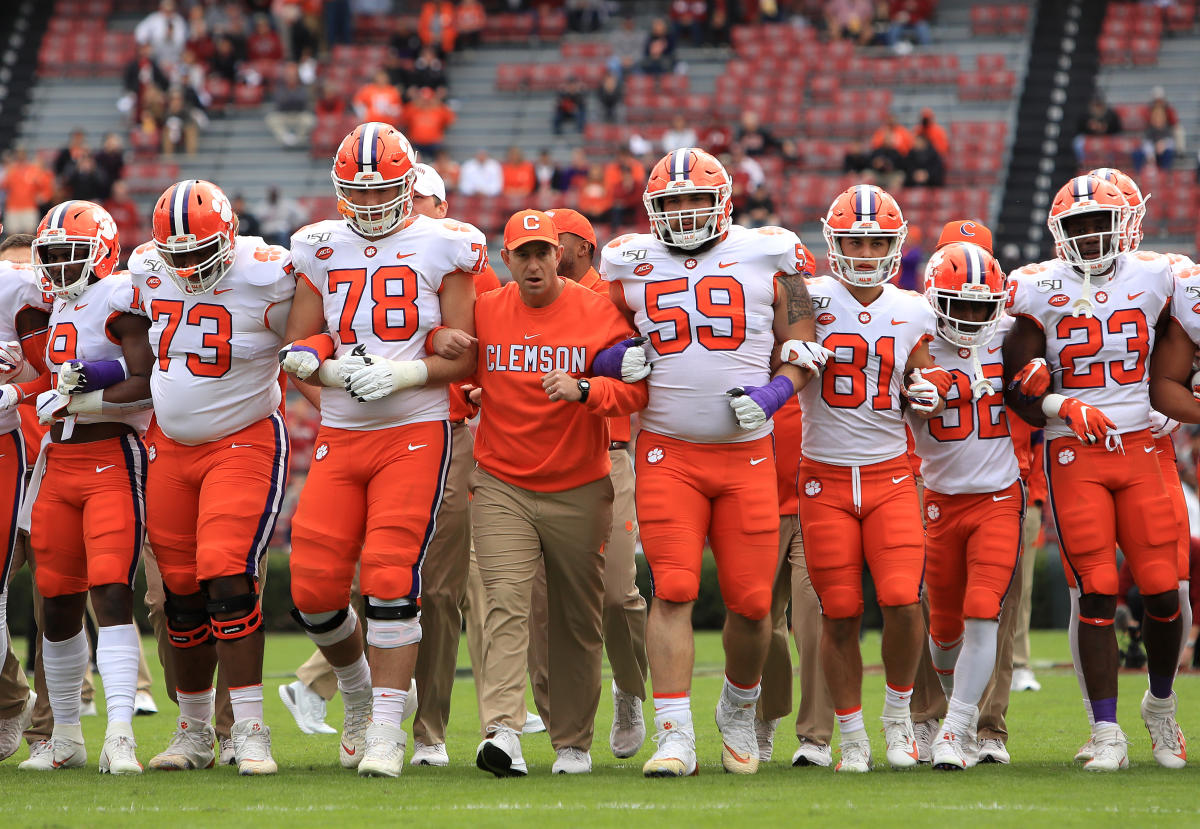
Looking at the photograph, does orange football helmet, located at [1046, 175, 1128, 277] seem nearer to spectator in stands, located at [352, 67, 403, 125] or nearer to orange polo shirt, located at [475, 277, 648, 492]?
orange polo shirt, located at [475, 277, 648, 492]

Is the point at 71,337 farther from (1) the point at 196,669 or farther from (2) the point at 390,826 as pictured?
(2) the point at 390,826

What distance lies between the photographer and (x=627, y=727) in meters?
6.78

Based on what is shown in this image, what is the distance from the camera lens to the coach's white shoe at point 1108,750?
6023 mm

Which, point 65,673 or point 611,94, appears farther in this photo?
point 611,94

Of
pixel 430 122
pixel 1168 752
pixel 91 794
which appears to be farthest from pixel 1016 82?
pixel 91 794

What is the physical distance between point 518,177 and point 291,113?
3944 mm

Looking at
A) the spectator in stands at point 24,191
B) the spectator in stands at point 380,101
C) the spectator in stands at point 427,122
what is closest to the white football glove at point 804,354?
the spectator in stands at point 427,122

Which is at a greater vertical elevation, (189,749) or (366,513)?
(366,513)

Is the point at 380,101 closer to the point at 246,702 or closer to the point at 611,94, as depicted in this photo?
the point at 611,94

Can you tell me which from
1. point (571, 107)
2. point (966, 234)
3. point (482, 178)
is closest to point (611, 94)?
point (571, 107)

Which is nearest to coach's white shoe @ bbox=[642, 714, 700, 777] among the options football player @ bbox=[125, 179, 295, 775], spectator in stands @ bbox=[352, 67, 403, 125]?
football player @ bbox=[125, 179, 295, 775]

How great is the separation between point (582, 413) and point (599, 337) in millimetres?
309

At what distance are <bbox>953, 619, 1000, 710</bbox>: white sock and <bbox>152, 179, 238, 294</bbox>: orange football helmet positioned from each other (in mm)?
3275

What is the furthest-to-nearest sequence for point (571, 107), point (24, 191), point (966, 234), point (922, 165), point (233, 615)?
point (571, 107) < point (24, 191) < point (922, 165) < point (966, 234) < point (233, 615)
